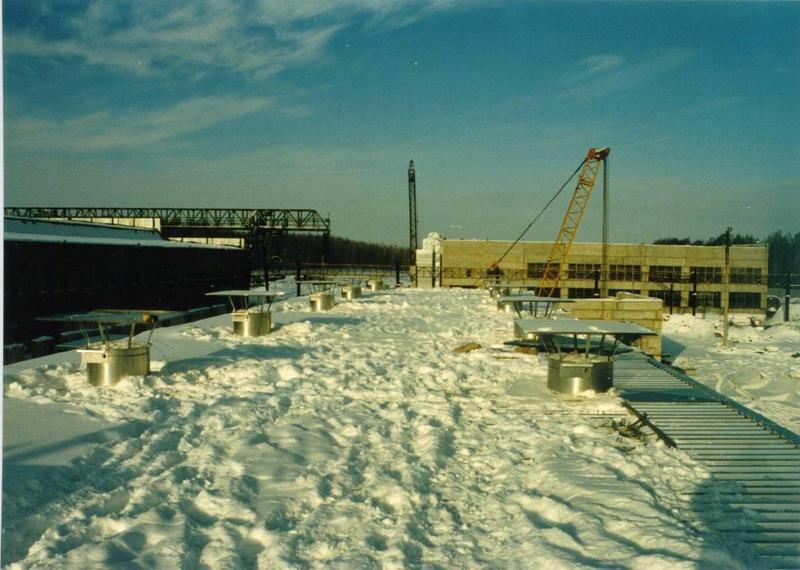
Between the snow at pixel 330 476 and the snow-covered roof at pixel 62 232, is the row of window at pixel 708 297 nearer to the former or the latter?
the snow-covered roof at pixel 62 232

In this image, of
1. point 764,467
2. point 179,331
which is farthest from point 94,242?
point 764,467

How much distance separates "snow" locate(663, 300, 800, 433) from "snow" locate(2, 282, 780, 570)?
Answer: 9.31 m

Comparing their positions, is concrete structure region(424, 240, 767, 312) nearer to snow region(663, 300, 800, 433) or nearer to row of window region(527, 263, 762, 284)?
row of window region(527, 263, 762, 284)

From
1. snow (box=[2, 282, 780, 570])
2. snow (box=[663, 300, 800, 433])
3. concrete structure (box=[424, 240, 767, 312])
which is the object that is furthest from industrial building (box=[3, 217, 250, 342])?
concrete structure (box=[424, 240, 767, 312])

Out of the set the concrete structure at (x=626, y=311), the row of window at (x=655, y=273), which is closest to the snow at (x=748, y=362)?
the concrete structure at (x=626, y=311)

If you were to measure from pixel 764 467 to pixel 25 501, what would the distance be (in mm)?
7344

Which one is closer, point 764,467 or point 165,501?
point 165,501

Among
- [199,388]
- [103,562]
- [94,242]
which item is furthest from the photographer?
[94,242]

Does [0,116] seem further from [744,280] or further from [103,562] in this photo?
[744,280]

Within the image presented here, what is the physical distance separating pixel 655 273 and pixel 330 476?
63.2 m

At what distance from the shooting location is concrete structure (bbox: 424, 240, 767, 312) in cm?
6241

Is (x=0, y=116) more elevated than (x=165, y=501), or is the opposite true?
(x=0, y=116)

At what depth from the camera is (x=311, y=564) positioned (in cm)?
441

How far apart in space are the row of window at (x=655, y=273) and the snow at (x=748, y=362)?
20876 millimetres
